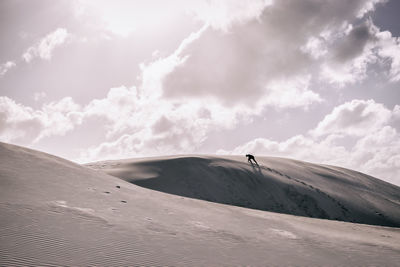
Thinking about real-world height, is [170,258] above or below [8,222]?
below

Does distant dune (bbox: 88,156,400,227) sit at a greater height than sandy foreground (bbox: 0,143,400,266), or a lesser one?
greater

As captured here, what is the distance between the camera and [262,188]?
2439 cm

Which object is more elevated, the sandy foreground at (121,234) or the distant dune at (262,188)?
the distant dune at (262,188)

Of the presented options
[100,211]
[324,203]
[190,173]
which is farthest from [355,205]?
[100,211]

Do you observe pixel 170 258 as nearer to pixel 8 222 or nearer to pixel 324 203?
pixel 8 222

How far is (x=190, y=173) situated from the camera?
2361 cm

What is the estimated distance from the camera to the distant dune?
21.4 meters

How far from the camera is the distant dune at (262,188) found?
21406 mm

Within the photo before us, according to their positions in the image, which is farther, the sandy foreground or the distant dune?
the distant dune

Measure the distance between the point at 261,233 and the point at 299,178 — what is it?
22.4 metres

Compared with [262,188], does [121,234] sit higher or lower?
lower

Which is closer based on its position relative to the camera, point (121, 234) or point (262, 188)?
point (121, 234)

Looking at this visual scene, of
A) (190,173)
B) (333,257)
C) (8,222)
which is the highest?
(190,173)

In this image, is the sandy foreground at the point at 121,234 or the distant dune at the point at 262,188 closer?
the sandy foreground at the point at 121,234
